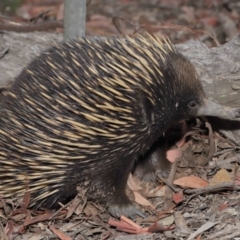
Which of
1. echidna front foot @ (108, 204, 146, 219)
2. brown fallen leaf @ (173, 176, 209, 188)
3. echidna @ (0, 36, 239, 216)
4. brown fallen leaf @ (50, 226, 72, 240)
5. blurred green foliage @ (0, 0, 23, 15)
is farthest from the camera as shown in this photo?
blurred green foliage @ (0, 0, 23, 15)

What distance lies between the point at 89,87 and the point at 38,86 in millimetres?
310

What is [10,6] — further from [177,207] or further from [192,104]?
[177,207]

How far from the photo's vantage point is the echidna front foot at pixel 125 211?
4160mm

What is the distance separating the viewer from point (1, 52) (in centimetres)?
516

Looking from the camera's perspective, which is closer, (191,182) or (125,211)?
(125,211)

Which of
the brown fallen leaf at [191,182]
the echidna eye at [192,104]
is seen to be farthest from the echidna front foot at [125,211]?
the echidna eye at [192,104]

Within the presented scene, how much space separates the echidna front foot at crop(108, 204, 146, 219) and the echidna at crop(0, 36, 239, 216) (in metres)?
0.10

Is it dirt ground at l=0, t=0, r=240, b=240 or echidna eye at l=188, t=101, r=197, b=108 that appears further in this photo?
echidna eye at l=188, t=101, r=197, b=108

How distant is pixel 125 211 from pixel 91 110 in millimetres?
741

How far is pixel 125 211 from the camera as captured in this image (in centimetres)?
417

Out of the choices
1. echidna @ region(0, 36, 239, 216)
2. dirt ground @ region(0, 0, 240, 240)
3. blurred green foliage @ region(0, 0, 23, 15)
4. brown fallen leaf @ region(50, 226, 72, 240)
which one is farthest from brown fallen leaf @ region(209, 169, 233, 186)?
blurred green foliage @ region(0, 0, 23, 15)

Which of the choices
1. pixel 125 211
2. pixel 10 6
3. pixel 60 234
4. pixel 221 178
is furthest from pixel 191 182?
pixel 10 6

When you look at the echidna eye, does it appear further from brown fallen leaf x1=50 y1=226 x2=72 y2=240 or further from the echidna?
brown fallen leaf x1=50 y1=226 x2=72 y2=240

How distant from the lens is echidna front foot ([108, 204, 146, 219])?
4.16m
